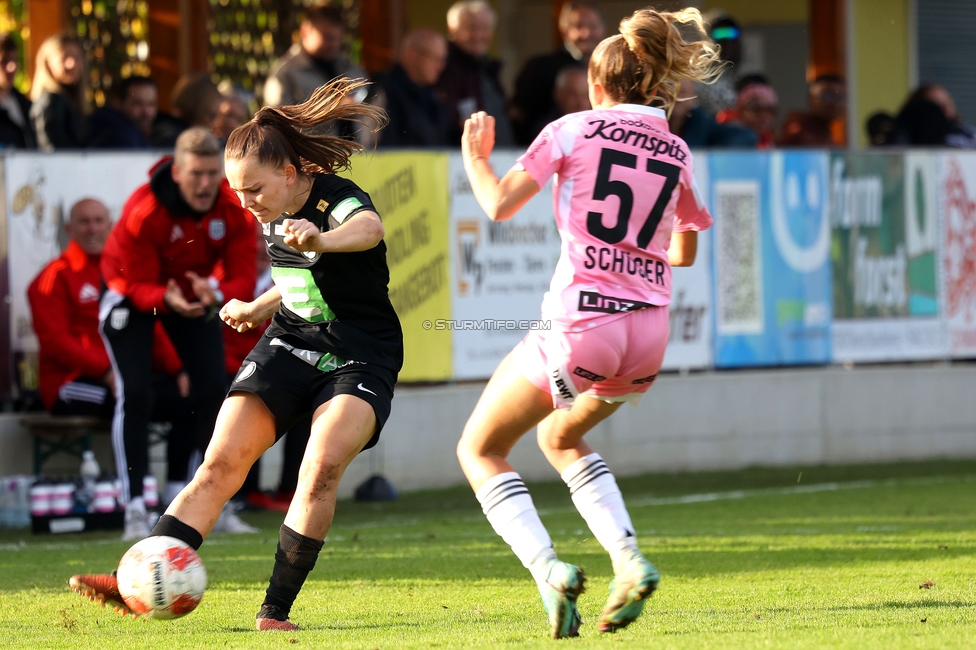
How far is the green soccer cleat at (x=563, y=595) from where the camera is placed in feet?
16.6

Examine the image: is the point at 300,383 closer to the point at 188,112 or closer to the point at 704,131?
the point at 188,112

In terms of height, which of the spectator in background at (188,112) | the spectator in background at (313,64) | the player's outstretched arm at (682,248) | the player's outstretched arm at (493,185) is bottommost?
the player's outstretched arm at (682,248)

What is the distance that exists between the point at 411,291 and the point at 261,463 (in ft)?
5.64

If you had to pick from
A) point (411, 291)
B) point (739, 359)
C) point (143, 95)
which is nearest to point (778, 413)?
point (739, 359)

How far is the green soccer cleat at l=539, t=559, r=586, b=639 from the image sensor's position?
5.07 m

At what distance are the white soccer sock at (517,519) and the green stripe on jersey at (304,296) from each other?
0.83m

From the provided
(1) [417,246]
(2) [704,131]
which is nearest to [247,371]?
(1) [417,246]

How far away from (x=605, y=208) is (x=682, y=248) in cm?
55

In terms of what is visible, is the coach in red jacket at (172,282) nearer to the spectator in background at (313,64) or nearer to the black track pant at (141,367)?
the black track pant at (141,367)

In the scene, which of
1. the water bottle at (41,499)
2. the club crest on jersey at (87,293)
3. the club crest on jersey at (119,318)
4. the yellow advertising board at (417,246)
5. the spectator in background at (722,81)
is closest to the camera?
the club crest on jersey at (119,318)

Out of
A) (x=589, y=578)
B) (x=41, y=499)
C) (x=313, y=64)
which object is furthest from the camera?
(x=313, y=64)

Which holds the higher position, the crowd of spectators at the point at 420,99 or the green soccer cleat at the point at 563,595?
the crowd of spectators at the point at 420,99

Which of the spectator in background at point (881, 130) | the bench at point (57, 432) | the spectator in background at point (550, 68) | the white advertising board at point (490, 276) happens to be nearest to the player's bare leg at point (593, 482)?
the bench at point (57, 432)

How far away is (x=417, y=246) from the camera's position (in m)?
11.8
